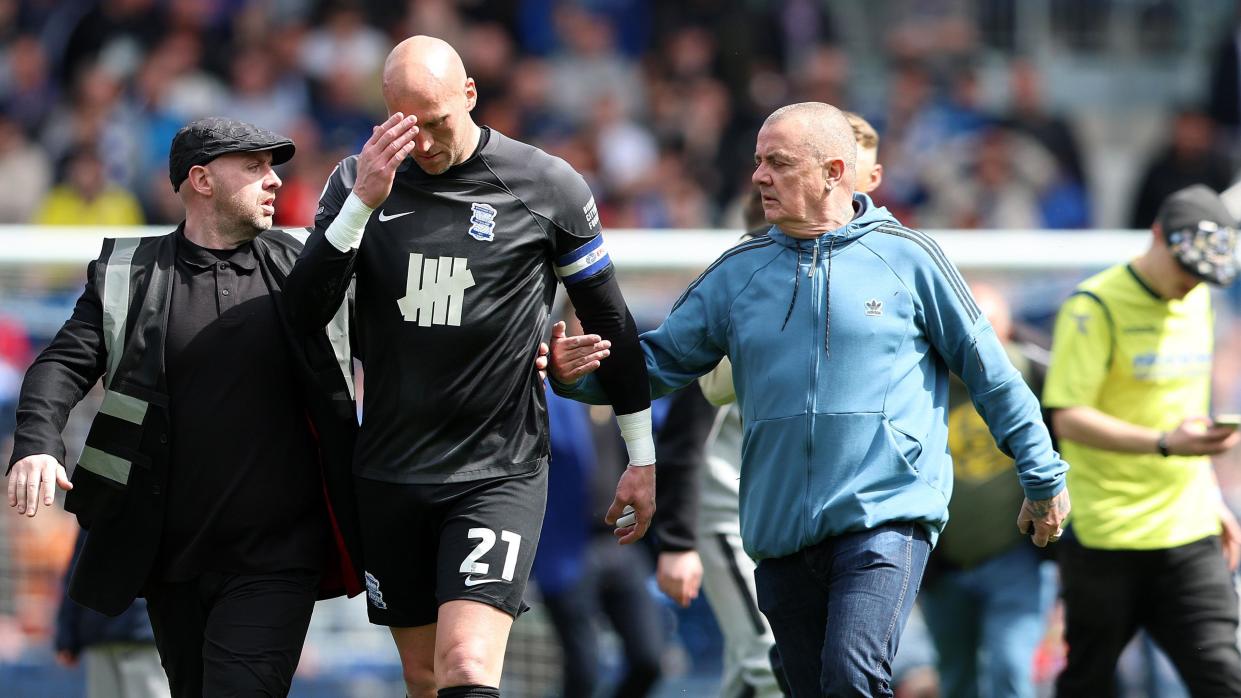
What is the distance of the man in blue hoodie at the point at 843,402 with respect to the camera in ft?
16.6

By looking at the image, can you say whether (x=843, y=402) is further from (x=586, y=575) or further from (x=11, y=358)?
(x=11, y=358)

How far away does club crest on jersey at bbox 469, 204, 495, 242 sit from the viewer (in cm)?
521

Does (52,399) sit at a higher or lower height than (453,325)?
lower

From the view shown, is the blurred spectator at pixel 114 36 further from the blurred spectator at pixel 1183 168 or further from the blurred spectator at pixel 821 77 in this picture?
the blurred spectator at pixel 1183 168

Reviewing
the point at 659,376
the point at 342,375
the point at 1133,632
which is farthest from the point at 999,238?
the point at 342,375

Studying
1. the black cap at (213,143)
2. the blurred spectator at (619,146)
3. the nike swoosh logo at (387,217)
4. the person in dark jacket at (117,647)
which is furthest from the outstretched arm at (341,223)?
the blurred spectator at (619,146)

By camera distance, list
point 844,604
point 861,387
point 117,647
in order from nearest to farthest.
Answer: point 844,604, point 861,387, point 117,647

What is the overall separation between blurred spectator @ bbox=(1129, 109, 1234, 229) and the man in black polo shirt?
357 inches

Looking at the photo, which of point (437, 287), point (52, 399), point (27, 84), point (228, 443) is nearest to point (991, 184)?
point (27, 84)

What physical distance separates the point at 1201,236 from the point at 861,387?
2281mm

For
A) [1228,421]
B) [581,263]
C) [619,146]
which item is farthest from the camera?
[619,146]

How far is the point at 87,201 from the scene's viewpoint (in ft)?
41.2

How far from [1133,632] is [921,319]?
2.43 metres

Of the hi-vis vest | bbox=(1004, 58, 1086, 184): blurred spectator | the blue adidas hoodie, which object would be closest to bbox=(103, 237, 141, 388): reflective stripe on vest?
the hi-vis vest
